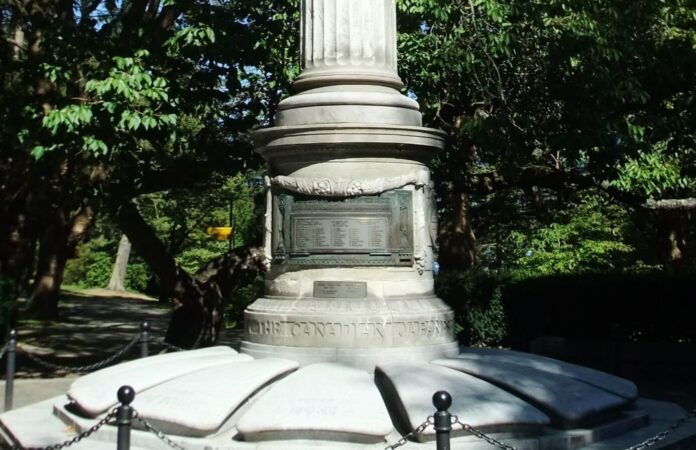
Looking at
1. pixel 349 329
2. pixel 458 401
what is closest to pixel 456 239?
pixel 349 329

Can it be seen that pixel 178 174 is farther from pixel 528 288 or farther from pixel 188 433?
pixel 188 433

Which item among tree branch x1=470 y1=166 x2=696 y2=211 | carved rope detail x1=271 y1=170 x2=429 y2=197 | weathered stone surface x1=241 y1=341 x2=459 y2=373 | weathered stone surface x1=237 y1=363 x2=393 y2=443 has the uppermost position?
tree branch x1=470 y1=166 x2=696 y2=211

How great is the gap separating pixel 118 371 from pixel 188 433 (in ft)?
6.72

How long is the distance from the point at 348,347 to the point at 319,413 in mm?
1607

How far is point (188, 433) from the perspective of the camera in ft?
22.5

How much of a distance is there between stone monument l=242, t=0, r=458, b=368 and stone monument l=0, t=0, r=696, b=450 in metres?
0.01

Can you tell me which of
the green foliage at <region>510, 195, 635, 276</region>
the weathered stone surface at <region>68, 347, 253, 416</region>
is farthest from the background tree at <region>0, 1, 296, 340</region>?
the green foliage at <region>510, 195, 635, 276</region>

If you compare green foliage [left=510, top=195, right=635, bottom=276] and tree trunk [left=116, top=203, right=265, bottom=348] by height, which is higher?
green foliage [left=510, top=195, right=635, bottom=276]

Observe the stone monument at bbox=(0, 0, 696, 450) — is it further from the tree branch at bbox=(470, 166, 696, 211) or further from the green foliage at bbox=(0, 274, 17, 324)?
the tree branch at bbox=(470, 166, 696, 211)

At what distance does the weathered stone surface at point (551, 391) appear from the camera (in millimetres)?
7246

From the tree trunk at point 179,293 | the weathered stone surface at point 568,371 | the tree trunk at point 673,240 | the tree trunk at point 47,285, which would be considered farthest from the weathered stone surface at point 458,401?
the tree trunk at point 673,240

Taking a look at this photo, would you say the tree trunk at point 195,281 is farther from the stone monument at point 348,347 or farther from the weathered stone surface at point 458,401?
the weathered stone surface at point 458,401

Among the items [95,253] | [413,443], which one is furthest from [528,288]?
[95,253]

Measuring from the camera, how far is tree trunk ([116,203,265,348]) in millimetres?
17016
